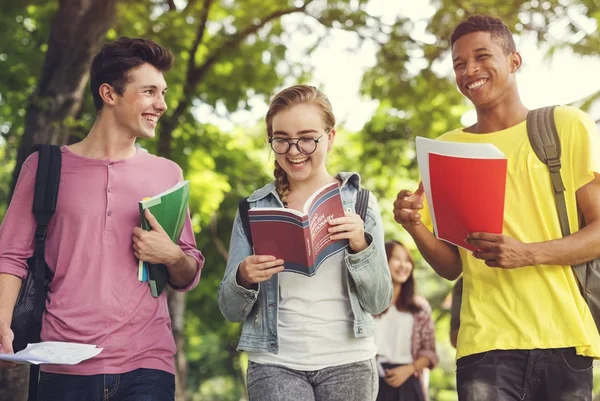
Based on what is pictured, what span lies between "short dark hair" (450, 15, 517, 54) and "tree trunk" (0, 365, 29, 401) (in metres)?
4.12

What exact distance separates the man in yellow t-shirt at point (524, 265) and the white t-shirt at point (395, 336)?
3.59 meters

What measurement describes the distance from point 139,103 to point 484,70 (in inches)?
63.6

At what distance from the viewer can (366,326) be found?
146 inches

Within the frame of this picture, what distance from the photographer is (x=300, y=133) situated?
3742 millimetres

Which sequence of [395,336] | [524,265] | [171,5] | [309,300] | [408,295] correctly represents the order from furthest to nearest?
[171,5]
[408,295]
[395,336]
[309,300]
[524,265]

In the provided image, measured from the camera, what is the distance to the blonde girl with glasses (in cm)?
361

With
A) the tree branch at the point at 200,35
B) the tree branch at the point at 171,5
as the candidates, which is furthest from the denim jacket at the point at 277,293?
the tree branch at the point at 171,5

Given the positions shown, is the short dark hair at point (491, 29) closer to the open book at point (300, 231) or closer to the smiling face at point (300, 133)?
the smiling face at point (300, 133)

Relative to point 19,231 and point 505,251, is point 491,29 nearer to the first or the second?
point 505,251

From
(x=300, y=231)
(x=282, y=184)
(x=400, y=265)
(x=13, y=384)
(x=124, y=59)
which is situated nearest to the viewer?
(x=300, y=231)

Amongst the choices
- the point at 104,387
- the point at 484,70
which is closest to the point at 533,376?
the point at 484,70

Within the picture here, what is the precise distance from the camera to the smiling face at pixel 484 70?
3.80 meters

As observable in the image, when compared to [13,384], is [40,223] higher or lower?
higher

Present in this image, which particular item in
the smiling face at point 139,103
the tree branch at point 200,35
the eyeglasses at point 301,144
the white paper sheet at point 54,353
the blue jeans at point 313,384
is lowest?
the blue jeans at point 313,384
